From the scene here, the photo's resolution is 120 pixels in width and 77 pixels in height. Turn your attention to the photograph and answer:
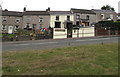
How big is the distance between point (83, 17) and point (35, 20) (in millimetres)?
16405

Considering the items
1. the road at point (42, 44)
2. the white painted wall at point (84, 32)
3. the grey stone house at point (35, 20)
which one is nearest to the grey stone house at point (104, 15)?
the grey stone house at point (35, 20)

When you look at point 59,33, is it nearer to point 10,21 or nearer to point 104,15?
point 10,21

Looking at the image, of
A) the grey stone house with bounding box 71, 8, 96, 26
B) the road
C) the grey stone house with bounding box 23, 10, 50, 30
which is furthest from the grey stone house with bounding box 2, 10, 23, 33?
the road

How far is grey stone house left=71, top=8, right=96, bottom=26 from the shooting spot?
51.6 meters

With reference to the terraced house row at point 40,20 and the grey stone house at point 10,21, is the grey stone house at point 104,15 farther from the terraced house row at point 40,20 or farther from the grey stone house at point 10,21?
the grey stone house at point 10,21

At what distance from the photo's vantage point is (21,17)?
5181 cm

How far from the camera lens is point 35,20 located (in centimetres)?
5138

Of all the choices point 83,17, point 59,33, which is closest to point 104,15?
point 83,17

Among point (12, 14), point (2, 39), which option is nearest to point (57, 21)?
point (12, 14)

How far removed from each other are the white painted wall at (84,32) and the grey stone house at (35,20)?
2538cm

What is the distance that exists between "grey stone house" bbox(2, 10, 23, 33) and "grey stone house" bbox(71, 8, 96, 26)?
18513 mm

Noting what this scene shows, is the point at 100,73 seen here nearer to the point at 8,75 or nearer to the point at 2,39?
the point at 8,75

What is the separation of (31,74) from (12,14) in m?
49.9

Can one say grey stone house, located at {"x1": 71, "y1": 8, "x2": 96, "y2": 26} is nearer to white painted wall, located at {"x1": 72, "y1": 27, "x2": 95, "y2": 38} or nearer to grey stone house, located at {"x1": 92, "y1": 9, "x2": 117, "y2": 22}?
grey stone house, located at {"x1": 92, "y1": 9, "x2": 117, "y2": 22}
